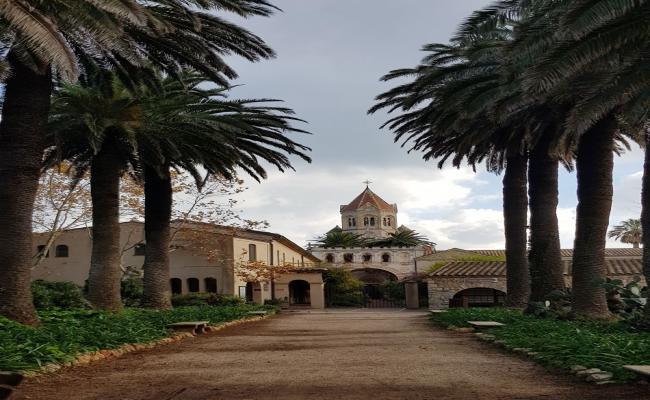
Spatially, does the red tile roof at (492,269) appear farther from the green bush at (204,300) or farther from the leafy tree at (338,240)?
the leafy tree at (338,240)

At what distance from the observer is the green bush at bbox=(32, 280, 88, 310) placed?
16.4 meters

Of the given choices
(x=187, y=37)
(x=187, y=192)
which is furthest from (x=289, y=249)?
(x=187, y=37)

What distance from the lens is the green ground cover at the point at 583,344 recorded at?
7578 millimetres

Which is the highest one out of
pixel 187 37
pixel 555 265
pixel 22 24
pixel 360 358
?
pixel 187 37

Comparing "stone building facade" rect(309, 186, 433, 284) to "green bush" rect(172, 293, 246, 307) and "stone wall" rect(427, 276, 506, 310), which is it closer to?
"stone wall" rect(427, 276, 506, 310)

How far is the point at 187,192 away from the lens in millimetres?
35000

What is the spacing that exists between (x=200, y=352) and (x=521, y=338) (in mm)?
5855

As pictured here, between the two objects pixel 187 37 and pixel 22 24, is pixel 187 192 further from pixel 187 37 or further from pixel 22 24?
pixel 22 24

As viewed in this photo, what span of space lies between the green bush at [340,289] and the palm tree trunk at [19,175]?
38.8 meters

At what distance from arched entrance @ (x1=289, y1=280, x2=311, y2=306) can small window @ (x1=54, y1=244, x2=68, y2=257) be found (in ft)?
Result: 60.5

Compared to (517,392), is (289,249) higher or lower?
higher

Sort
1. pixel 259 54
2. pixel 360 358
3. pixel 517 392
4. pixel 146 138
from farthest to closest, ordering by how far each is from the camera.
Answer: pixel 146 138
pixel 259 54
pixel 360 358
pixel 517 392

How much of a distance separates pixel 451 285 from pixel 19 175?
29.8 meters

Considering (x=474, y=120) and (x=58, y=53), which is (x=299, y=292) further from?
(x=58, y=53)
